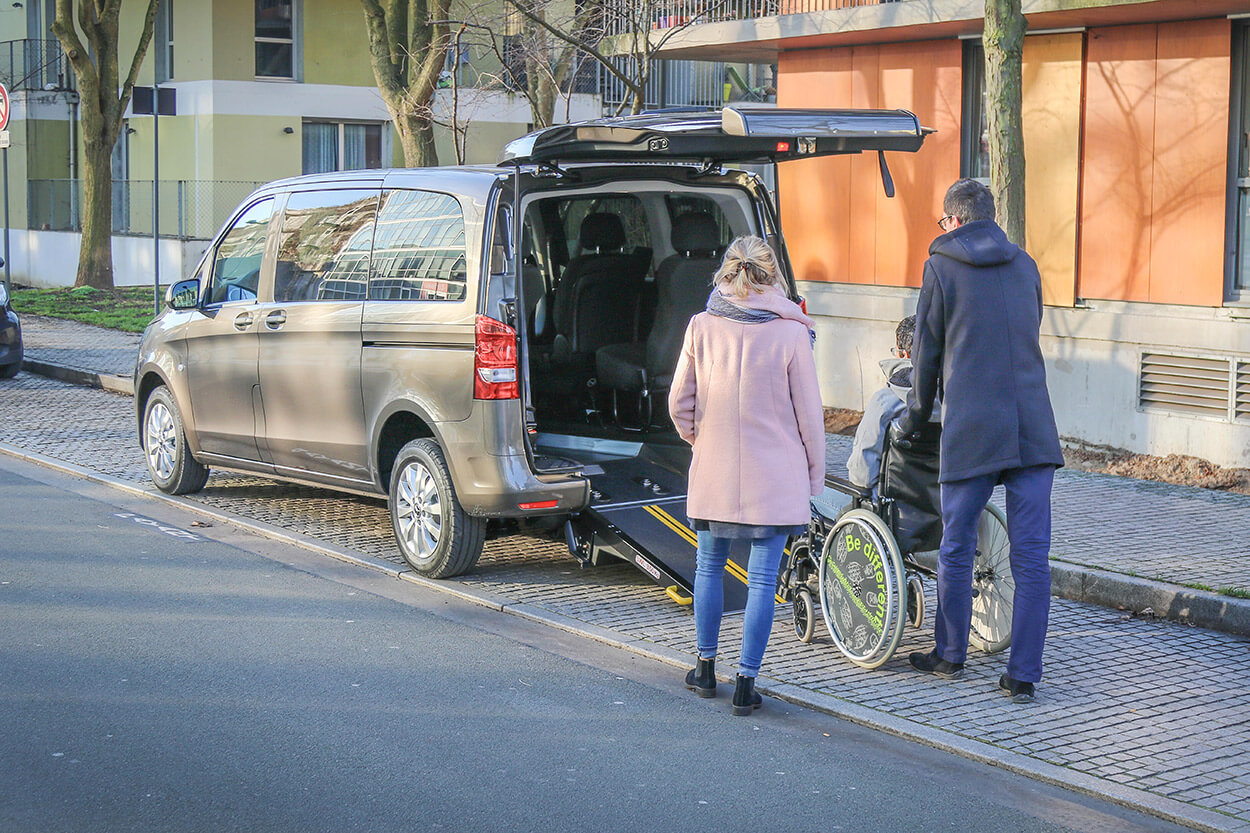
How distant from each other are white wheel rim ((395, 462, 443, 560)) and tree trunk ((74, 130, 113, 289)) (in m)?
21.5

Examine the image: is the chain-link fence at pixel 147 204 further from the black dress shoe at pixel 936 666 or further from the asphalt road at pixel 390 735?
the black dress shoe at pixel 936 666

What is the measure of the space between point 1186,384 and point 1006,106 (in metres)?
2.47

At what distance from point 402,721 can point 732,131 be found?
305 cm

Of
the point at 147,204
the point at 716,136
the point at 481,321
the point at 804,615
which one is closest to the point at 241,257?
the point at 481,321

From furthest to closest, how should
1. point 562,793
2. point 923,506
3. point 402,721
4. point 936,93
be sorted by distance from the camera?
point 936,93
point 923,506
point 402,721
point 562,793

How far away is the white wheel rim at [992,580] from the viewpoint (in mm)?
6508

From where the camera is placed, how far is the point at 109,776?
5.02 m

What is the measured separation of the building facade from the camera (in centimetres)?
1145

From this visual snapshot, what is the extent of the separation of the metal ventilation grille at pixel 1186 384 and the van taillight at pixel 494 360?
617 centimetres

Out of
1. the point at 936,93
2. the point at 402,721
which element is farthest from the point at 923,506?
the point at 936,93

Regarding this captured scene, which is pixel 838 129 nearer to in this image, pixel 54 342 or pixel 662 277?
pixel 662 277

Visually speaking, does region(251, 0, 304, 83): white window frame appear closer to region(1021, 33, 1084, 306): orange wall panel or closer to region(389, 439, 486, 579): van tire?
region(1021, 33, 1084, 306): orange wall panel

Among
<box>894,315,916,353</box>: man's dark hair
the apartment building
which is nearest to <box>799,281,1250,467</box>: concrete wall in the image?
<box>894,315,916,353</box>: man's dark hair

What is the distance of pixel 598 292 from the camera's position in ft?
29.6
